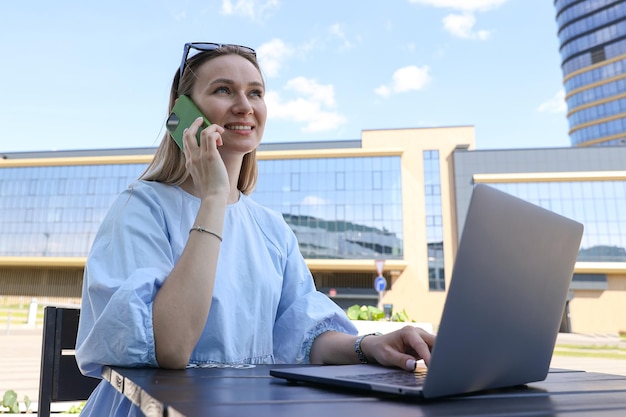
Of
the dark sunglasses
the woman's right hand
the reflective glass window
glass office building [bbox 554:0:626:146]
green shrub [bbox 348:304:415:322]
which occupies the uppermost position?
glass office building [bbox 554:0:626:146]

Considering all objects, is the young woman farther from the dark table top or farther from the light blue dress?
the dark table top

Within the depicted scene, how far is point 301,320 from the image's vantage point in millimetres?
1465

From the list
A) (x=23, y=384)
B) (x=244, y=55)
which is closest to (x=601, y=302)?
(x=23, y=384)

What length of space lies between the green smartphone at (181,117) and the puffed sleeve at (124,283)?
21cm

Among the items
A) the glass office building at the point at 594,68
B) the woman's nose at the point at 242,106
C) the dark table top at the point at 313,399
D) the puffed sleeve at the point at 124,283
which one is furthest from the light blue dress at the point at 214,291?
the glass office building at the point at 594,68

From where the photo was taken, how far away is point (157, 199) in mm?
1330

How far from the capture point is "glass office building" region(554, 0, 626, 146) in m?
58.2

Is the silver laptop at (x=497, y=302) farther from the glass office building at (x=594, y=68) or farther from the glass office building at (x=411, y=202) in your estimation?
the glass office building at (x=594, y=68)

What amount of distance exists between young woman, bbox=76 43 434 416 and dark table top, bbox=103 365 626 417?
0.11 m

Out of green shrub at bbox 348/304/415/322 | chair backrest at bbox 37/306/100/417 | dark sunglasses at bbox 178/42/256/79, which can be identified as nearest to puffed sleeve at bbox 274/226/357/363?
chair backrest at bbox 37/306/100/417

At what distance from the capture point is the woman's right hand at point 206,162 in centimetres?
119

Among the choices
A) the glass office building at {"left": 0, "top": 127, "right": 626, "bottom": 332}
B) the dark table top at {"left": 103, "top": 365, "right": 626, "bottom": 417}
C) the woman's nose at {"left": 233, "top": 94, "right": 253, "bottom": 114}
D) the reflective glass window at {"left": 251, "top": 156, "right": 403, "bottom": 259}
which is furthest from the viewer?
the reflective glass window at {"left": 251, "top": 156, "right": 403, "bottom": 259}

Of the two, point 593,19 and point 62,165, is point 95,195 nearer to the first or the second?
point 62,165

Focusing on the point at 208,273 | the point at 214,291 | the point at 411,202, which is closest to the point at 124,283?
the point at 208,273
